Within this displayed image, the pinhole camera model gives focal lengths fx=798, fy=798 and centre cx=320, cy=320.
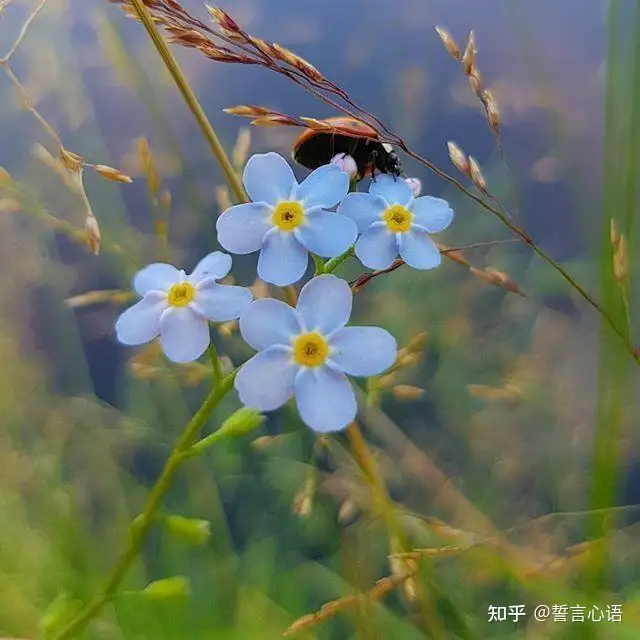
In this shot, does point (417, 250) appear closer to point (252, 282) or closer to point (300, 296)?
point (300, 296)

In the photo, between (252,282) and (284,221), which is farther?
(252,282)

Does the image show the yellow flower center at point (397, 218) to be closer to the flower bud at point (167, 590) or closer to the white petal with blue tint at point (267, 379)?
the white petal with blue tint at point (267, 379)

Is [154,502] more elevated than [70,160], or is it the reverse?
[70,160]

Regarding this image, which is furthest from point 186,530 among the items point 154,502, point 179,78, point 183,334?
point 179,78

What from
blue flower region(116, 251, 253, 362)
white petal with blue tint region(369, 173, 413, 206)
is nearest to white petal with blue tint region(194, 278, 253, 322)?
blue flower region(116, 251, 253, 362)

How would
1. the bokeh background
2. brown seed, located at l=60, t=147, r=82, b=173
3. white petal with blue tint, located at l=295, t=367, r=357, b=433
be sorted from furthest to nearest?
1. the bokeh background
2. brown seed, located at l=60, t=147, r=82, b=173
3. white petal with blue tint, located at l=295, t=367, r=357, b=433

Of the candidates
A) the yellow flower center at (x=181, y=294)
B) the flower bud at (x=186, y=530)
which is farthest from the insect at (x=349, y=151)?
the flower bud at (x=186, y=530)

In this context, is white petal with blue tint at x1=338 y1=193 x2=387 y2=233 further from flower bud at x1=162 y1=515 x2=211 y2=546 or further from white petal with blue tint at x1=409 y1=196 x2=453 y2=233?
flower bud at x1=162 y1=515 x2=211 y2=546
